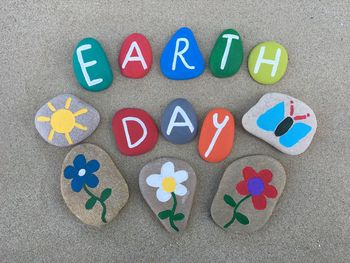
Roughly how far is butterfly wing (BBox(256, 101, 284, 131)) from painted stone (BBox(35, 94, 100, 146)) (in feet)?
1.36

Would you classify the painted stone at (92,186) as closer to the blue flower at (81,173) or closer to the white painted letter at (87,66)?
the blue flower at (81,173)

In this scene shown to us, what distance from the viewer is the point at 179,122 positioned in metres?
0.88

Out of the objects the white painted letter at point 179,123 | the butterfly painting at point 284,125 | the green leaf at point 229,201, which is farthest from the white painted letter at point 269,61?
the green leaf at point 229,201

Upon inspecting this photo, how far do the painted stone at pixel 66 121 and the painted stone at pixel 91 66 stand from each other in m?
0.06

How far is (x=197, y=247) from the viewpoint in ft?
2.92

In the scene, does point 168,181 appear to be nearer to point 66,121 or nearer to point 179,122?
point 179,122

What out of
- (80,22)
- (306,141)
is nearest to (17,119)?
(80,22)

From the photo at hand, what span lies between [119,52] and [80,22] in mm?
138

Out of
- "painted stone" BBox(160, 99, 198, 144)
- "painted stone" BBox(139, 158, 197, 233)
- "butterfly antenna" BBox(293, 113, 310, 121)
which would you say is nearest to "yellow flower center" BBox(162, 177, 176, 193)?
"painted stone" BBox(139, 158, 197, 233)

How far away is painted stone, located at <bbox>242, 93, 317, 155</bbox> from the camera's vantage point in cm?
87

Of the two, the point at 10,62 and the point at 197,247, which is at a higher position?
the point at 10,62

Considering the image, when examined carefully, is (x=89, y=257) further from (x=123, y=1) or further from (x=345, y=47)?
(x=345, y=47)

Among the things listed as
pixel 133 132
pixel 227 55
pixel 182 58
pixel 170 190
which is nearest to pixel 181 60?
pixel 182 58

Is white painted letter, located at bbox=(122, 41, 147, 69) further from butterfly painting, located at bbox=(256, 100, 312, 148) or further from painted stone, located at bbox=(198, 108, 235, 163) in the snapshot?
butterfly painting, located at bbox=(256, 100, 312, 148)
